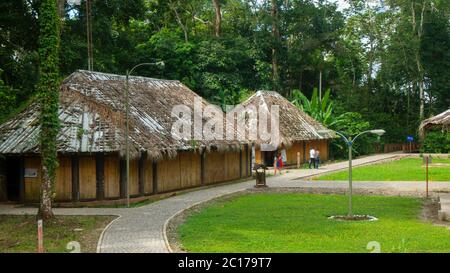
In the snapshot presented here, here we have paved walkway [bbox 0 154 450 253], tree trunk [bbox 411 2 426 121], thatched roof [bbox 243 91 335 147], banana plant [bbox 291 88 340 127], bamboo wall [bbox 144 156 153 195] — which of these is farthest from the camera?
tree trunk [bbox 411 2 426 121]

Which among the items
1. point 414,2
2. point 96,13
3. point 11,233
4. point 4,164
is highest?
point 414,2

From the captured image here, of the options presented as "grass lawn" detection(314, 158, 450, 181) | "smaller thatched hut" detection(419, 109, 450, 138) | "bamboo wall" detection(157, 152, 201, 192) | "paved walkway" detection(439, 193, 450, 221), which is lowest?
"paved walkway" detection(439, 193, 450, 221)

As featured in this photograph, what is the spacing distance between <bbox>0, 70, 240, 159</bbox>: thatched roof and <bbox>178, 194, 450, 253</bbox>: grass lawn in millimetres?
4160

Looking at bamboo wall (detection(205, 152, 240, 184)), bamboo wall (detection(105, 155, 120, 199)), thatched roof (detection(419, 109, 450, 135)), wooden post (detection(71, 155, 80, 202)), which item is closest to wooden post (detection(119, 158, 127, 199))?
bamboo wall (detection(105, 155, 120, 199))

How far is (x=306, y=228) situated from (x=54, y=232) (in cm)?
727

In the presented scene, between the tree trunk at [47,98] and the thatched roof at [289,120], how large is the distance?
23355 mm

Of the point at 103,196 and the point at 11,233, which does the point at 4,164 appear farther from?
the point at 11,233

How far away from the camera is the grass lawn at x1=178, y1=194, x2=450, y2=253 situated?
14430 mm

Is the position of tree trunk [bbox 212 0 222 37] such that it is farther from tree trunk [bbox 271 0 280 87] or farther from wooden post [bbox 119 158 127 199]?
wooden post [bbox 119 158 127 199]

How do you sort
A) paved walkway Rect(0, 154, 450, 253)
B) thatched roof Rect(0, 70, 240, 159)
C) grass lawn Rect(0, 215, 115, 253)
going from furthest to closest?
thatched roof Rect(0, 70, 240, 159) < grass lawn Rect(0, 215, 115, 253) < paved walkway Rect(0, 154, 450, 253)

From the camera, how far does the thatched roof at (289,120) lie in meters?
42.2

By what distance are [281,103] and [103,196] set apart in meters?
23.7

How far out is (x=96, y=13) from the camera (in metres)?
35.0
